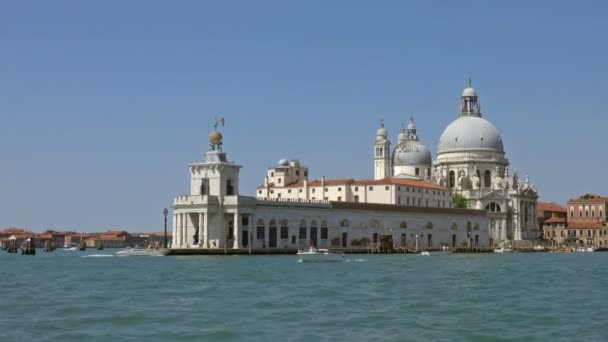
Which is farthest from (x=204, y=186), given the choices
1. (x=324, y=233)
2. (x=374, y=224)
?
(x=374, y=224)

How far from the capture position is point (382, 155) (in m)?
120

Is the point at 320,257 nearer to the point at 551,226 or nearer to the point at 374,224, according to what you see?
the point at 374,224

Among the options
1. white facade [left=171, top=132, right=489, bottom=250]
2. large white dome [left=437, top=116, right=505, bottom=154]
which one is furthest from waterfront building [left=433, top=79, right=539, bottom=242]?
white facade [left=171, top=132, right=489, bottom=250]

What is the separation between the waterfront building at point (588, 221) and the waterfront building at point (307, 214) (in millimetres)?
31317

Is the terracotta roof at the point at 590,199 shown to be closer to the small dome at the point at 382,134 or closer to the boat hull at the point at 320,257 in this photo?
the small dome at the point at 382,134

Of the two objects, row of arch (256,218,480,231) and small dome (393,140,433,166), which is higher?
small dome (393,140,433,166)

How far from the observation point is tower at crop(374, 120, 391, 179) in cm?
11875

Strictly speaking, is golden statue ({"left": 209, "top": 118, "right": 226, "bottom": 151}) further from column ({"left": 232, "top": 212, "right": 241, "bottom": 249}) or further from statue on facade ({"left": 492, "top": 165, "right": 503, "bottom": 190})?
statue on facade ({"left": 492, "top": 165, "right": 503, "bottom": 190})

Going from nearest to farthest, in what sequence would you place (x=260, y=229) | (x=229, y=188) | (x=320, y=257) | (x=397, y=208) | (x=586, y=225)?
1. (x=320, y=257)
2. (x=229, y=188)
3. (x=260, y=229)
4. (x=397, y=208)
5. (x=586, y=225)

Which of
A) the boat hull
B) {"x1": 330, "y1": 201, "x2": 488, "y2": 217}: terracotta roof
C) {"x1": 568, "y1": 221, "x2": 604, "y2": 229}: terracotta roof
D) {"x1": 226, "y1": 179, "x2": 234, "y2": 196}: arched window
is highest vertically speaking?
{"x1": 226, "y1": 179, "x2": 234, "y2": 196}: arched window

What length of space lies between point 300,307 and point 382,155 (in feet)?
293

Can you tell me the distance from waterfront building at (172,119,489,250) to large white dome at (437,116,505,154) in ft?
46.5

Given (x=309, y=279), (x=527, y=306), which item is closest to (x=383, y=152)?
(x=309, y=279)

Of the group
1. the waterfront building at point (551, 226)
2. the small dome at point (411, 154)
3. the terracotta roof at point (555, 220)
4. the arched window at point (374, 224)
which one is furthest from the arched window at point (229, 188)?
the terracotta roof at point (555, 220)
